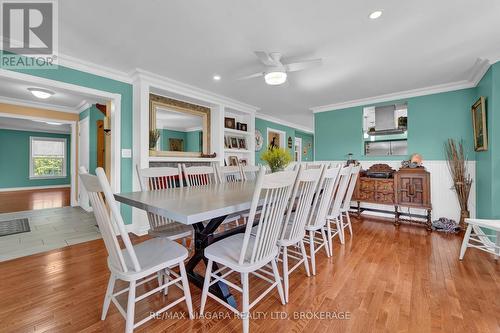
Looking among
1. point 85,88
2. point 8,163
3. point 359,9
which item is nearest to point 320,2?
point 359,9

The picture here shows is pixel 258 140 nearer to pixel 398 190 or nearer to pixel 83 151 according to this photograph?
pixel 398 190

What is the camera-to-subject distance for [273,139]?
20.8ft

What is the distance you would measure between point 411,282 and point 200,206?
6.49 feet

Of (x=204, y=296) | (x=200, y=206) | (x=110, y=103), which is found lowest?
(x=204, y=296)

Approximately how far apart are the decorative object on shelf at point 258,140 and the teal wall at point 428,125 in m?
1.95

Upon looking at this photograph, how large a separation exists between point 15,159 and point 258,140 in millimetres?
7999

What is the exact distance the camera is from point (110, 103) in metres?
3.17

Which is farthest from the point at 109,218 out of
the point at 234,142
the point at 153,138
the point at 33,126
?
the point at 33,126

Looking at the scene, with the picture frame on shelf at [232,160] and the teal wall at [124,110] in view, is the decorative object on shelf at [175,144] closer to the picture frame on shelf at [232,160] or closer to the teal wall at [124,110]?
the teal wall at [124,110]

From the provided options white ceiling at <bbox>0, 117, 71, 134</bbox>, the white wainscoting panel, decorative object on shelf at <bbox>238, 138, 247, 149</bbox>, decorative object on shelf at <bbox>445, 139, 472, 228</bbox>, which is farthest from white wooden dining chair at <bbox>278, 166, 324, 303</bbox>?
white ceiling at <bbox>0, 117, 71, 134</bbox>

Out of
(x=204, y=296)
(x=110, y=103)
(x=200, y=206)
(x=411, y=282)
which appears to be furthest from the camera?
(x=110, y=103)

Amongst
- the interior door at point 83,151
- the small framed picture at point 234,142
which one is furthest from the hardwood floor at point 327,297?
the small framed picture at point 234,142

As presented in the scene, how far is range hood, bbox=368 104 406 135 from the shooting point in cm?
420

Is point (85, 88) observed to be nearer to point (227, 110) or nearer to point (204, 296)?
point (227, 110)
